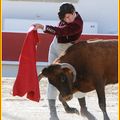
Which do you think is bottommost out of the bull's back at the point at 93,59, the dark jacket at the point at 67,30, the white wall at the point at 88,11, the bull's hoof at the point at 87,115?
the bull's hoof at the point at 87,115

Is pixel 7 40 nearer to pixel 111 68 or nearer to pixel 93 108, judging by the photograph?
pixel 93 108

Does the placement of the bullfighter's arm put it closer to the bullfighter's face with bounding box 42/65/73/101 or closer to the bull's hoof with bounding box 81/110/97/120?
the bullfighter's face with bounding box 42/65/73/101

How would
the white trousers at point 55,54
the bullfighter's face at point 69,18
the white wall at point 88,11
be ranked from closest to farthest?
the bullfighter's face at point 69,18 → the white trousers at point 55,54 → the white wall at point 88,11

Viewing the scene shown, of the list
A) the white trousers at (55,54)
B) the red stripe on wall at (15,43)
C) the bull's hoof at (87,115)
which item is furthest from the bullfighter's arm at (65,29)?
the red stripe on wall at (15,43)

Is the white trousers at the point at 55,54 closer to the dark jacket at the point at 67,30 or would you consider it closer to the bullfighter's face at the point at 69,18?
the dark jacket at the point at 67,30

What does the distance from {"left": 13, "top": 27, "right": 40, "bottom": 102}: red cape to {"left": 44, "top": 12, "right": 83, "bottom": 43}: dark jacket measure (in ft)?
0.62

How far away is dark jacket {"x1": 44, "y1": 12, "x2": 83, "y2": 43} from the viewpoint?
3.83 m

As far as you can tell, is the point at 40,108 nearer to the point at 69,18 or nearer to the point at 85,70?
the point at 85,70

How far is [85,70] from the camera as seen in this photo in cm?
383

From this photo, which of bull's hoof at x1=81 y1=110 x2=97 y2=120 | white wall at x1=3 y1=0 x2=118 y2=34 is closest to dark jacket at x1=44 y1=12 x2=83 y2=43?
bull's hoof at x1=81 y1=110 x2=97 y2=120

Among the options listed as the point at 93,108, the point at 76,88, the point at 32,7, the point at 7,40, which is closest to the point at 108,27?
the point at 32,7

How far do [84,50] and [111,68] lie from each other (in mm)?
224

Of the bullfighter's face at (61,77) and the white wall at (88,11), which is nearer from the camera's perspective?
the bullfighter's face at (61,77)

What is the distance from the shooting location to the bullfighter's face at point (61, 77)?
12.3 ft
